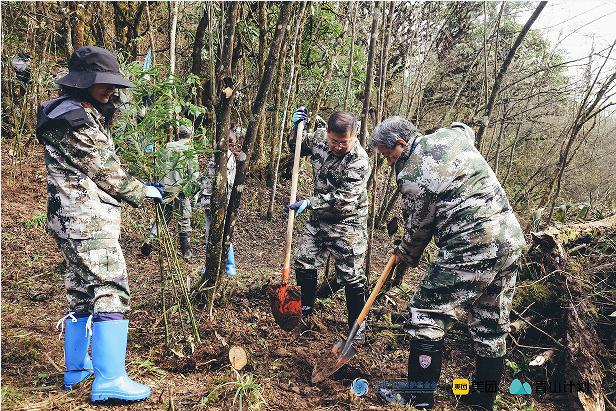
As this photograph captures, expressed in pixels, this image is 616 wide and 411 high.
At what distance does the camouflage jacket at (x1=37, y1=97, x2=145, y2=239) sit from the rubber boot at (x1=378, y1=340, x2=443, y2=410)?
2.12m

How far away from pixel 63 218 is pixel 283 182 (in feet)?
23.2

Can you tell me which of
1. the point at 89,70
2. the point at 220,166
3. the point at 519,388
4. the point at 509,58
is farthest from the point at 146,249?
the point at 509,58

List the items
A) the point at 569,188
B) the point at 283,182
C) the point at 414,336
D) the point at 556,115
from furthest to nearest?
the point at 569,188, the point at 283,182, the point at 556,115, the point at 414,336

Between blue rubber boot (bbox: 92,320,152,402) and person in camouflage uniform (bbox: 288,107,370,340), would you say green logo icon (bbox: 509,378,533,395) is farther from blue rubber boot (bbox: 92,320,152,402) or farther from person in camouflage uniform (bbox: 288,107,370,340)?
blue rubber boot (bbox: 92,320,152,402)

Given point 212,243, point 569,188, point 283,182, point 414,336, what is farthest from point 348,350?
point 569,188

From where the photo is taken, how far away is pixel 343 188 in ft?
13.1

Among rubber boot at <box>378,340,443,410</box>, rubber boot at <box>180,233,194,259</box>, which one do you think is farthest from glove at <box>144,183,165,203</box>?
rubber boot at <box>180,233,194,259</box>

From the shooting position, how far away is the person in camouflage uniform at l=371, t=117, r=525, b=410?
2.85m

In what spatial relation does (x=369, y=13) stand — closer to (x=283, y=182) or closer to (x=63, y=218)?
(x=283, y=182)

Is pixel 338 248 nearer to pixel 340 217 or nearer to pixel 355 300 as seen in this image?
pixel 340 217

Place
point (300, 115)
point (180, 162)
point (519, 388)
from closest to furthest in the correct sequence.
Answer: point (180, 162) < point (519, 388) < point (300, 115)

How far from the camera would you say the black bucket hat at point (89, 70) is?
2.62 metres

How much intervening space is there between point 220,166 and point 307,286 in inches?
54.9

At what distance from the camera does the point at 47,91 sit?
8.24m
